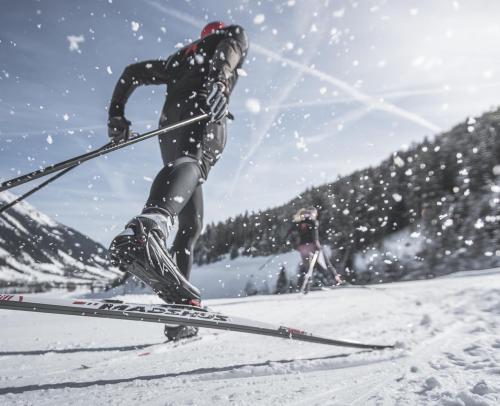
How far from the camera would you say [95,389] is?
114 centimetres

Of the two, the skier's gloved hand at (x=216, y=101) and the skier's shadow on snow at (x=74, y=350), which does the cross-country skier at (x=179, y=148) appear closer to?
the skier's gloved hand at (x=216, y=101)

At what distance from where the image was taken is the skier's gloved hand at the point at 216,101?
1.92 metres

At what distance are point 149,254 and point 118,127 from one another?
128 cm

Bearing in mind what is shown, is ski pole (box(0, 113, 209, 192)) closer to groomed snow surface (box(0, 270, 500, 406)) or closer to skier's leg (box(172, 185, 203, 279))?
skier's leg (box(172, 185, 203, 279))

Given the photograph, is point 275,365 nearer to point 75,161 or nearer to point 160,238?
point 160,238

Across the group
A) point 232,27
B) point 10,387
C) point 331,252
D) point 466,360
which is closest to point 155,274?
point 10,387

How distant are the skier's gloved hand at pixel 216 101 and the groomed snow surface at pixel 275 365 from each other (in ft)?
4.26

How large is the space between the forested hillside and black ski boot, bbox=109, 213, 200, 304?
18630 mm

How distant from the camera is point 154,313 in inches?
55.3

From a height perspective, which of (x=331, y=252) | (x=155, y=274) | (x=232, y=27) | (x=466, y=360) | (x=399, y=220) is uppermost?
(x=399, y=220)

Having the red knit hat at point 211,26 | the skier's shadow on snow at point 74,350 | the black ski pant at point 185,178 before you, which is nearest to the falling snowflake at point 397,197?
the red knit hat at point 211,26

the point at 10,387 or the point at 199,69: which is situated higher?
the point at 199,69

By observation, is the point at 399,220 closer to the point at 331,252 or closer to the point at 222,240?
the point at 331,252

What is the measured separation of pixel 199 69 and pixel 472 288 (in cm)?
284
